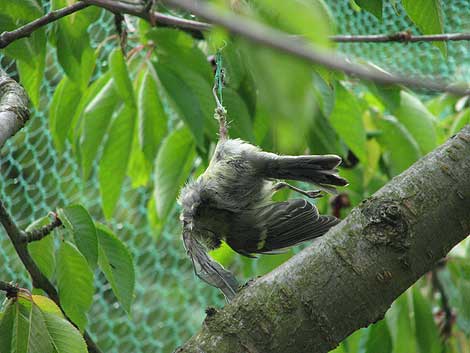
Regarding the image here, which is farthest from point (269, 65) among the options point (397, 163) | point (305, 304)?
point (397, 163)

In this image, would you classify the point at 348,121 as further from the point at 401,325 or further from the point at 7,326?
the point at 7,326

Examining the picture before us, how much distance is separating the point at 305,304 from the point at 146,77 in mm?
692

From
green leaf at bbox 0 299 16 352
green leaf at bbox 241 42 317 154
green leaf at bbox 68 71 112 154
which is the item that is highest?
green leaf at bbox 68 71 112 154

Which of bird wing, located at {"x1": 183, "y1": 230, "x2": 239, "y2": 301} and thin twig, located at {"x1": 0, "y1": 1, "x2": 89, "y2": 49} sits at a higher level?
thin twig, located at {"x1": 0, "y1": 1, "x2": 89, "y2": 49}

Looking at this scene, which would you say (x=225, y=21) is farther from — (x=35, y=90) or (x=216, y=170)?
(x=35, y=90)

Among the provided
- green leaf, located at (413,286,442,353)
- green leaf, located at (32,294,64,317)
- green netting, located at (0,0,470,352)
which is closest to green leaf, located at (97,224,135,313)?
green leaf, located at (32,294,64,317)

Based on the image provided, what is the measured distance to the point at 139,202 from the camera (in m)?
2.87

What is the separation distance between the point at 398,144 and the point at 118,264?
0.74 m

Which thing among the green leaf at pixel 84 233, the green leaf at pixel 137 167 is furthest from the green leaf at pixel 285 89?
the green leaf at pixel 137 167

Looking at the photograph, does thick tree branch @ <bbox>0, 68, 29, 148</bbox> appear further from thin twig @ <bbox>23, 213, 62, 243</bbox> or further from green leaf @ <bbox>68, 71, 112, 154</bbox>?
green leaf @ <bbox>68, 71, 112, 154</bbox>

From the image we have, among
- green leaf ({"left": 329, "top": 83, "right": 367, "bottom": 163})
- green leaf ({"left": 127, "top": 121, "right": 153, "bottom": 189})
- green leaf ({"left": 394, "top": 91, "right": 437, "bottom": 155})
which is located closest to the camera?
green leaf ({"left": 329, "top": 83, "right": 367, "bottom": 163})

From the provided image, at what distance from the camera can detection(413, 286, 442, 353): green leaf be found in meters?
1.48

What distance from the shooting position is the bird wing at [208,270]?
924 millimetres

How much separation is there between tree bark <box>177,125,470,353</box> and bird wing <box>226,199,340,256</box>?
0.36ft
